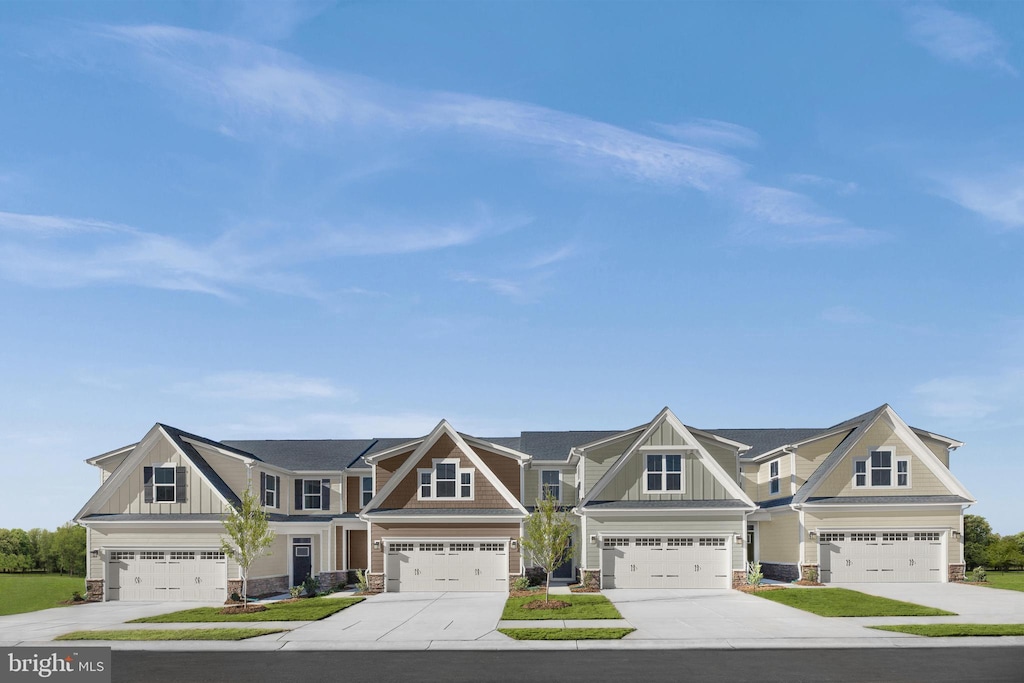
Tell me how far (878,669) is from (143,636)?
17.8 metres

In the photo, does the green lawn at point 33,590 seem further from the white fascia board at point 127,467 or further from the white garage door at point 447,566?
the white garage door at point 447,566

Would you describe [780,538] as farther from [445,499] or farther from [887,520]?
[445,499]

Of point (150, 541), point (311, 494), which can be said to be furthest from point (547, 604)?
point (311, 494)

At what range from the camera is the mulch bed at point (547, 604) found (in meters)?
→ 29.5

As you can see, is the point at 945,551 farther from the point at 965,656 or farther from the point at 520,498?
the point at 965,656

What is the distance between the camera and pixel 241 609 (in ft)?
101

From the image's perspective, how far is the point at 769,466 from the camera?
44.8m

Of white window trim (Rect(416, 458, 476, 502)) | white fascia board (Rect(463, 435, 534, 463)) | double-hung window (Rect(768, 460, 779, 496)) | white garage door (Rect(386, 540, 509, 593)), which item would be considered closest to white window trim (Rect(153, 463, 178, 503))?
white garage door (Rect(386, 540, 509, 593))

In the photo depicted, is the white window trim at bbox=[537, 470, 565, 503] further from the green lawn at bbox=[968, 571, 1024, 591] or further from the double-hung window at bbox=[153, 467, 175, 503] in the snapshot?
the green lawn at bbox=[968, 571, 1024, 591]

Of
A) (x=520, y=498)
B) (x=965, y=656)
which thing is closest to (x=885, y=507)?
(x=520, y=498)

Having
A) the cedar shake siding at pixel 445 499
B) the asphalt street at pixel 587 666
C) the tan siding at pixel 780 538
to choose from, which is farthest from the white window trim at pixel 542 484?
the asphalt street at pixel 587 666

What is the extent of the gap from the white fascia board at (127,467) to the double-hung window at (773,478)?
90.2 feet

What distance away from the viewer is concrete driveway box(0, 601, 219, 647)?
25.2 m

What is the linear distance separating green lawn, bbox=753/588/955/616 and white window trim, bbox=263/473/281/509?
2066 centimetres
